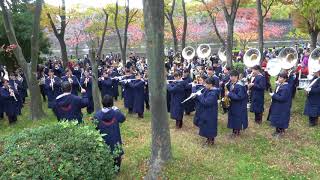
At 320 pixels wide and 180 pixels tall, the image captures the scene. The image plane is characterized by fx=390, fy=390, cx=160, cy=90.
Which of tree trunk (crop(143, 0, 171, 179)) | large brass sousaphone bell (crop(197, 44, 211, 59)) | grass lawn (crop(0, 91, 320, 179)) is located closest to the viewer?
tree trunk (crop(143, 0, 171, 179))

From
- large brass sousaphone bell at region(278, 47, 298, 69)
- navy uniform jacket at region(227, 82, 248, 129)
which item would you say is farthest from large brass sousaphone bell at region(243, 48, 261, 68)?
navy uniform jacket at region(227, 82, 248, 129)

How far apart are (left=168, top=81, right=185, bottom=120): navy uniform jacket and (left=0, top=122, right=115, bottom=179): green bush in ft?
16.7

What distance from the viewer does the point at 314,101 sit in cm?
1185

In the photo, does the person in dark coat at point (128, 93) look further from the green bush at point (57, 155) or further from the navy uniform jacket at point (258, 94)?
the green bush at point (57, 155)

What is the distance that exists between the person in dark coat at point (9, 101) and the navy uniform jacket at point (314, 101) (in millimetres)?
10244

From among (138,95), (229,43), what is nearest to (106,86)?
(138,95)

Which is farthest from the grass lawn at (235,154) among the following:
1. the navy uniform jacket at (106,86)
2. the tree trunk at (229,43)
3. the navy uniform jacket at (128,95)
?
the tree trunk at (229,43)

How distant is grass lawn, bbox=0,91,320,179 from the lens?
861 centimetres

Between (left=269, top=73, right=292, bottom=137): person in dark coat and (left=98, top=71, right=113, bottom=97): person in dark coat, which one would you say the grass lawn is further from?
(left=98, top=71, right=113, bottom=97): person in dark coat

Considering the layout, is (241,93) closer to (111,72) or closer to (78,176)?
(78,176)

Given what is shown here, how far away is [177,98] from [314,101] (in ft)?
13.7

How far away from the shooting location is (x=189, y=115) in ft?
45.7

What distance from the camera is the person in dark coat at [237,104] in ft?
35.4

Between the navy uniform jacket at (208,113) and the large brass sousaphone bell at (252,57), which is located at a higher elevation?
the large brass sousaphone bell at (252,57)
